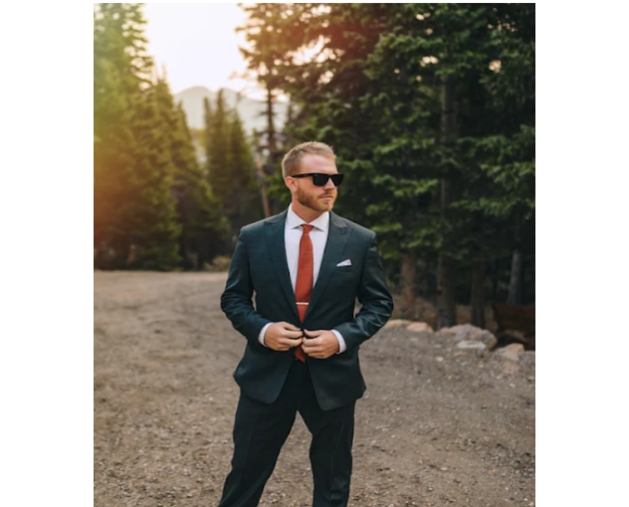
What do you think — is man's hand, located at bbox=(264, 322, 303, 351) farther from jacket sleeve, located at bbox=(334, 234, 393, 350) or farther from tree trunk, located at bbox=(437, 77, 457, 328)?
tree trunk, located at bbox=(437, 77, 457, 328)

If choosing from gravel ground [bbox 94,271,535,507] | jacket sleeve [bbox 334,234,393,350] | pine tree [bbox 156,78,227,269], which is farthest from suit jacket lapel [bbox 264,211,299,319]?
pine tree [bbox 156,78,227,269]

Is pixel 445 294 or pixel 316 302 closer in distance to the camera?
pixel 316 302

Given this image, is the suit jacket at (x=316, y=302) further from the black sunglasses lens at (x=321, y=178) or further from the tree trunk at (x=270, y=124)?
the tree trunk at (x=270, y=124)

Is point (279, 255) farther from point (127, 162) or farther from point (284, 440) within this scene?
point (127, 162)

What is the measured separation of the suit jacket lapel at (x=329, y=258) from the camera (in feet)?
7.88

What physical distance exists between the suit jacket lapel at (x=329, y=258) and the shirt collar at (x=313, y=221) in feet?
0.11

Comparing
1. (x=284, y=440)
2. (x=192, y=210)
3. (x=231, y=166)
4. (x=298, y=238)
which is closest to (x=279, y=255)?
(x=298, y=238)

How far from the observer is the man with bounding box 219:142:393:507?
7.88 ft

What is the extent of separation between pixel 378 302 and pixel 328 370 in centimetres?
34

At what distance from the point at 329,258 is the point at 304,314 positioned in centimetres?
25

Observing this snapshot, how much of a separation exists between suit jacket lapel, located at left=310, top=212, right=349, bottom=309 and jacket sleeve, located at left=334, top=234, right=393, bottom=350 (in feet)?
0.41

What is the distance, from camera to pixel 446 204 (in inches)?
322
